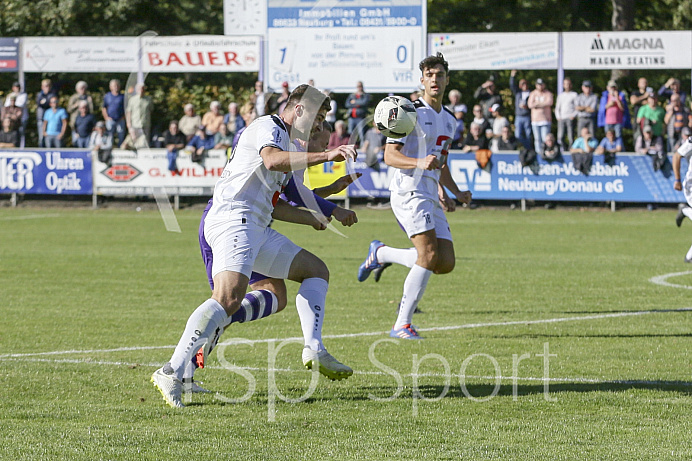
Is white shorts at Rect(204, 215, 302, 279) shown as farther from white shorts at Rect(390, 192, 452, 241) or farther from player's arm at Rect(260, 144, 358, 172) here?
Result: white shorts at Rect(390, 192, 452, 241)

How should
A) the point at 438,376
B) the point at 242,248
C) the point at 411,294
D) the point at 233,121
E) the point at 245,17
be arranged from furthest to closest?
the point at 245,17 < the point at 233,121 < the point at 411,294 < the point at 438,376 < the point at 242,248

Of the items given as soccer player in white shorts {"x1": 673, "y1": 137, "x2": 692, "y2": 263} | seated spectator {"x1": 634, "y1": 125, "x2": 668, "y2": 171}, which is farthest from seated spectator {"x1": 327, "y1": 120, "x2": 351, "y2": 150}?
soccer player in white shorts {"x1": 673, "y1": 137, "x2": 692, "y2": 263}

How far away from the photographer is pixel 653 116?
2489cm

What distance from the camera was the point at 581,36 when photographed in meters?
27.3

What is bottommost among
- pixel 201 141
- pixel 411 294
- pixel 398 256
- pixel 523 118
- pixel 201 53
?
pixel 411 294

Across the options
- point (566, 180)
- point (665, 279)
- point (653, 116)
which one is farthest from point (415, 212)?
point (653, 116)

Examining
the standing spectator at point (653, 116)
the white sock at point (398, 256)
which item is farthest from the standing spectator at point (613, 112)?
the white sock at point (398, 256)

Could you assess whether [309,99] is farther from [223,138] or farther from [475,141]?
[223,138]

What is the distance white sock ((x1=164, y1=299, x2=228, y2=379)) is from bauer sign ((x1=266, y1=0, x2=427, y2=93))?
22.1m

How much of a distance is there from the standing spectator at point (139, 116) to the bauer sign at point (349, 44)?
369cm

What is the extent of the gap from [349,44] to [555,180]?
721 centimetres

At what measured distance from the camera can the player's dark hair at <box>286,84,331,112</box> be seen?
6.50 m

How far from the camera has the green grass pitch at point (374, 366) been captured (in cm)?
543

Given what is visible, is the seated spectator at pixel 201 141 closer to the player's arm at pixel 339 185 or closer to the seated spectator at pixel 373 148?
the seated spectator at pixel 373 148
